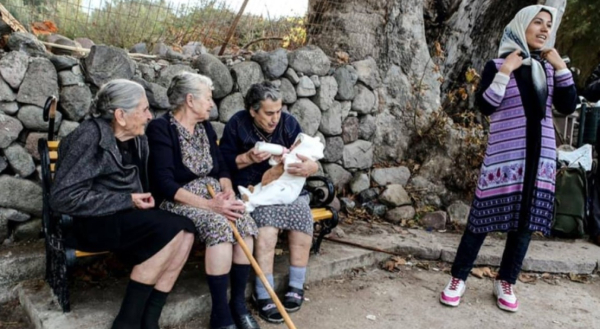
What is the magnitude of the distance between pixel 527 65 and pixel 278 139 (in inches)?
64.7

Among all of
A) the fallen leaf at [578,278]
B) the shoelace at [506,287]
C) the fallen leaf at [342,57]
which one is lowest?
the fallen leaf at [578,278]

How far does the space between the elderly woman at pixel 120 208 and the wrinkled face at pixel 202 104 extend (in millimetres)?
400

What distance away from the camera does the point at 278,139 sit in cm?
354

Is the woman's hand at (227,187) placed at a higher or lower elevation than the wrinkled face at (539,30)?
lower

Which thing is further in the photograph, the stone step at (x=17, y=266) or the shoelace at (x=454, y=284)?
the shoelace at (x=454, y=284)

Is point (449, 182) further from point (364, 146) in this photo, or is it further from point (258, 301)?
point (258, 301)

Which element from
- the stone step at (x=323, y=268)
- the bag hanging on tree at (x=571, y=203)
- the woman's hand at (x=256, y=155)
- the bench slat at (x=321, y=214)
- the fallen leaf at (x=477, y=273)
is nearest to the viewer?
the stone step at (x=323, y=268)

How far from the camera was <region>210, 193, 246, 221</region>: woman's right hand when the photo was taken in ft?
9.71

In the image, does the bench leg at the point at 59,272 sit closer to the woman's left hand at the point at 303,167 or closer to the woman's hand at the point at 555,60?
the woman's left hand at the point at 303,167

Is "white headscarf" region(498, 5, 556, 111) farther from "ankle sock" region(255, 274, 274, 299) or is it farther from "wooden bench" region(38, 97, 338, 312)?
"wooden bench" region(38, 97, 338, 312)

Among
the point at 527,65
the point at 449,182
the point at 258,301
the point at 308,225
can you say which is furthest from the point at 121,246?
the point at 449,182

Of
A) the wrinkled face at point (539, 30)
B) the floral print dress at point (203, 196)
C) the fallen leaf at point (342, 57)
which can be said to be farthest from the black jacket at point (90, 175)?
the fallen leaf at point (342, 57)

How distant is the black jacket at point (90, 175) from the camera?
2.55 m

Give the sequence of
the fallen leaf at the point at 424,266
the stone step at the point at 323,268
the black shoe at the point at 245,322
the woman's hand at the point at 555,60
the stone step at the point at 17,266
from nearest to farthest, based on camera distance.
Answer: the stone step at the point at 323,268 < the black shoe at the point at 245,322 < the stone step at the point at 17,266 < the woman's hand at the point at 555,60 < the fallen leaf at the point at 424,266
